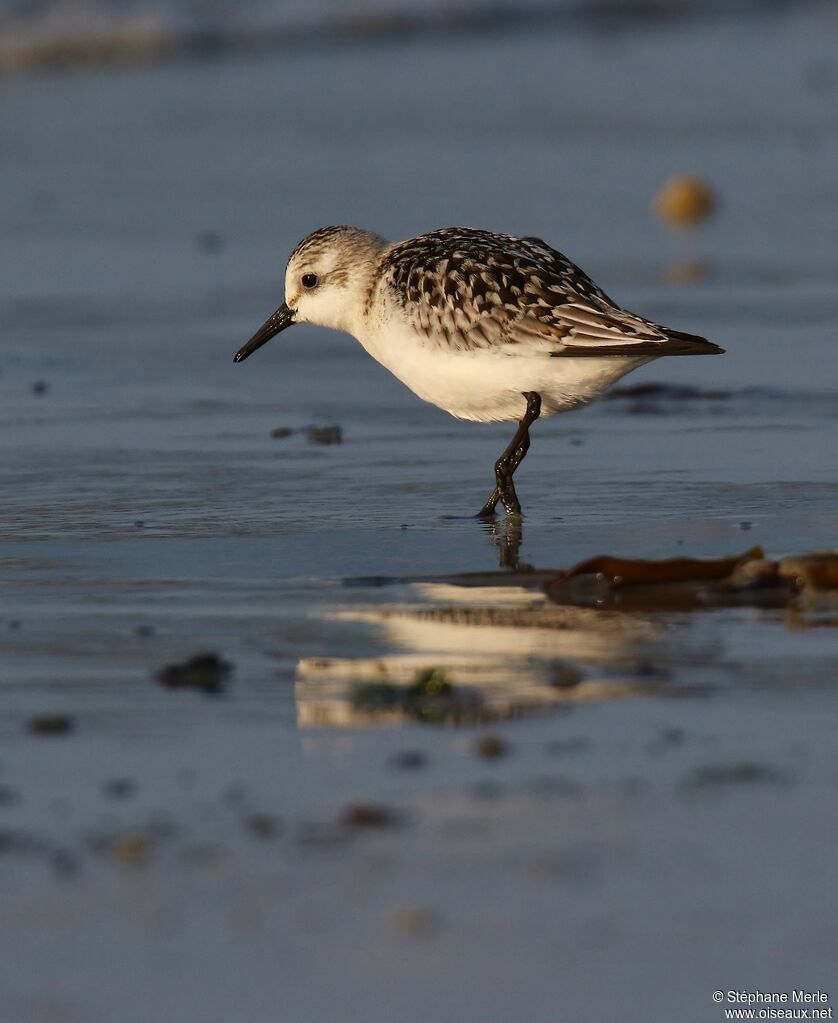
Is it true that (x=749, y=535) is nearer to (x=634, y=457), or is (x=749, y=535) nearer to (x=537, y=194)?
(x=634, y=457)

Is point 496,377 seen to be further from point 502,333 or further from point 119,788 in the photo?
point 119,788

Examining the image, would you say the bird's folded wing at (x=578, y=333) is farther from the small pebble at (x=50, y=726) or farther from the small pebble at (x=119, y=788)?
the small pebble at (x=119, y=788)

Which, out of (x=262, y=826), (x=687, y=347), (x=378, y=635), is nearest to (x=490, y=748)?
(x=262, y=826)

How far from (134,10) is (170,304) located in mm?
9200

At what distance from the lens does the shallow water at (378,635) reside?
301 cm

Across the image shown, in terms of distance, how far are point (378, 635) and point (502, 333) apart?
1.58 metres

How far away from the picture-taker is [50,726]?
156 inches

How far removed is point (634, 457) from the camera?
6.63 metres

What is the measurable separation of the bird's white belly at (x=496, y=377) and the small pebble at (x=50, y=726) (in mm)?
2333

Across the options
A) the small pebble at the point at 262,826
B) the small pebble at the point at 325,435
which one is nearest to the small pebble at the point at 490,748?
the small pebble at the point at 262,826

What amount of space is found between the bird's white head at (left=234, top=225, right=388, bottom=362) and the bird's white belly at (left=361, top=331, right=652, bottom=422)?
1.14 feet

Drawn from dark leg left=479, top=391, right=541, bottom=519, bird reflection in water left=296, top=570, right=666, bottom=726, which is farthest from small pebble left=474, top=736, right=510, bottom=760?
dark leg left=479, top=391, right=541, bottom=519

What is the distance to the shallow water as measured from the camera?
301 cm

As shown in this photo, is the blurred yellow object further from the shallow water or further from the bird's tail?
the bird's tail
